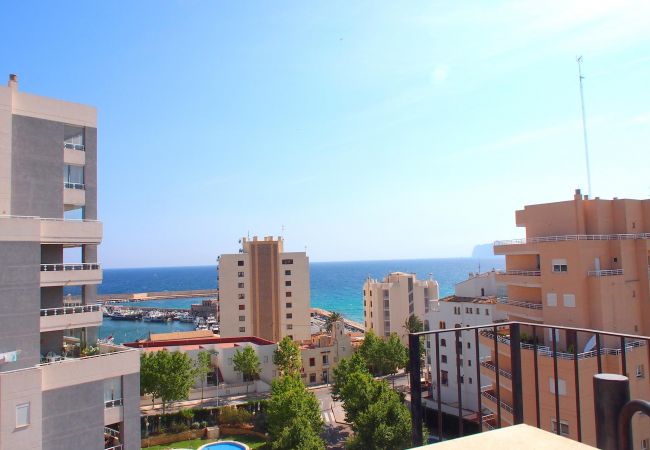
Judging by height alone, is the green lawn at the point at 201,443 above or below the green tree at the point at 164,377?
below

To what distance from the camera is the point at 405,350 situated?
4103 centimetres

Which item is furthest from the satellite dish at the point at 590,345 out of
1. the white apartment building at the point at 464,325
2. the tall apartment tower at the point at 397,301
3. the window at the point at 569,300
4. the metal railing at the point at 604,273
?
the tall apartment tower at the point at 397,301

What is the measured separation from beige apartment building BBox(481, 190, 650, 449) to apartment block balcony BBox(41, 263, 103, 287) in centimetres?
1599

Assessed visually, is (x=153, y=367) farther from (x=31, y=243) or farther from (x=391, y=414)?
(x=31, y=243)

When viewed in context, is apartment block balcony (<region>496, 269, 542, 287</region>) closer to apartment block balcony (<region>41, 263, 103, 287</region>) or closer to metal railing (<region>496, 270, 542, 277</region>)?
metal railing (<region>496, 270, 542, 277</region>)

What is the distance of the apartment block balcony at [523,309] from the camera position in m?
22.4

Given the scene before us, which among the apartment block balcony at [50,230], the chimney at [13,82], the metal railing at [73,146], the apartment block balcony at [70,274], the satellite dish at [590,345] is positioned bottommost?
Result: the satellite dish at [590,345]

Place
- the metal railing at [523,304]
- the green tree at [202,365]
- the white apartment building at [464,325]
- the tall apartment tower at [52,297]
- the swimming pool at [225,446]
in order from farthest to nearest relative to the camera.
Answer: the green tree at [202,365]
the white apartment building at [464,325]
the metal railing at [523,304]
the swimming pool at [225,446]
the tall apartment tower at [52,297]

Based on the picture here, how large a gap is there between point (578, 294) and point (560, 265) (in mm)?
1445

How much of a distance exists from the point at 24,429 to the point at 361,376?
16.4m

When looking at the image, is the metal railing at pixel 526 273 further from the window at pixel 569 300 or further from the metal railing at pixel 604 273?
the metal railing at pixel 604 273

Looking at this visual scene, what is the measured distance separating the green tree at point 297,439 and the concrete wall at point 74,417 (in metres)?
9.56

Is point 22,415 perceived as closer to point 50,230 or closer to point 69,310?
point 69,310

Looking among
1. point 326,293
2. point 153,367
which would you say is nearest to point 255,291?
point 153,367
